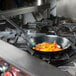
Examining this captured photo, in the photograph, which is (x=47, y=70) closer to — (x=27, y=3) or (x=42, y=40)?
(x=42, y=40)

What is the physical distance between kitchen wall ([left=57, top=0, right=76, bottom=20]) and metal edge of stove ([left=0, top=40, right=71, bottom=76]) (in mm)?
2602

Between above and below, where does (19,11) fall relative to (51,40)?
above

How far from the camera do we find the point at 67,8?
3092 mm

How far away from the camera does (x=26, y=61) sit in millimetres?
585

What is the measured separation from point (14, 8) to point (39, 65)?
166 centimetres

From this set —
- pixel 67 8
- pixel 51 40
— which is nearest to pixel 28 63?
pixel 51 40

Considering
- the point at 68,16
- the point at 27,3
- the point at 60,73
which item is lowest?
the point at 68,16

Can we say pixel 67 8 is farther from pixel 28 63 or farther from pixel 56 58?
pixel 28 63

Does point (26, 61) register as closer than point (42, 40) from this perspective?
Yes

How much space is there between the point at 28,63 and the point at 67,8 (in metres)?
2.74

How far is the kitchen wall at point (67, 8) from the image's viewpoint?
3.03 meters

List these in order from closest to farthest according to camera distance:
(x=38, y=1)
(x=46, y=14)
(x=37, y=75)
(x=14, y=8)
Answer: (x=37, y=75) < (x=14, y=8) < (x=38, y=1) < (x=46, y=14)

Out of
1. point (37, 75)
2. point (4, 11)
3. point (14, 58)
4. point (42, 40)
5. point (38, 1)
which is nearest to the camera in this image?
point (37, 75)

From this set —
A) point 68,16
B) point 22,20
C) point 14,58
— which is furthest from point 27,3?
point 14,58
